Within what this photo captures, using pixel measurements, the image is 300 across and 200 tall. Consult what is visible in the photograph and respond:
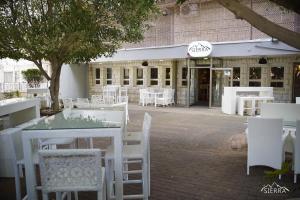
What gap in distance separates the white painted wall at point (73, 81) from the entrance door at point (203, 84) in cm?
794

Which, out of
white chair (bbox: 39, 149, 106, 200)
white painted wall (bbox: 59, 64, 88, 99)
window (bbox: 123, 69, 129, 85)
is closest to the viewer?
white chair (bbox: 39, 149, 106, 200)

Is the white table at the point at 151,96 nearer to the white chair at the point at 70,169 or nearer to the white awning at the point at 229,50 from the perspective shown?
the white awning at the point at 229,50

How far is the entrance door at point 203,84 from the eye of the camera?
1721cm

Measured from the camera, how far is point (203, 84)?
689 inches

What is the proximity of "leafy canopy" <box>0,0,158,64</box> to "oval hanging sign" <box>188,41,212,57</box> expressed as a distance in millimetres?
5764

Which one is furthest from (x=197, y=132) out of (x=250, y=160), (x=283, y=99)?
(x=283, y=99)

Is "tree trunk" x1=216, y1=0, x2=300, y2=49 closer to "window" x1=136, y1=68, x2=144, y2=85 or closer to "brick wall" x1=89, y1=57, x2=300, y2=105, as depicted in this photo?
"brick wall" x1=89, y1=57, x2=300, y2=105

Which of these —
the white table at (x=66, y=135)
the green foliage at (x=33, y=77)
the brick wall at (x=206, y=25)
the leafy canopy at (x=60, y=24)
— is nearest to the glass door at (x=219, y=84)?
the brick wall at (x=206, y=25)

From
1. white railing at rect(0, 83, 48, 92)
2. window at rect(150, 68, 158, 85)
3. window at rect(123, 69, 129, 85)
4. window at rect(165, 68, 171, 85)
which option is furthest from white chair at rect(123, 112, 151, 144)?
white railing at rect(0, 83, 48, 92)

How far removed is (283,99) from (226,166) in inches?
402

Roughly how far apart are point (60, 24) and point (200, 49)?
7914 millimetres

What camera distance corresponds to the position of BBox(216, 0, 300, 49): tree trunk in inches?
93.8

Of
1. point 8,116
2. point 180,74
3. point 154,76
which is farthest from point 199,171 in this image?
point 154,76

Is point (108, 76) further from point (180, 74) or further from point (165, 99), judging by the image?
point (165, 99)
